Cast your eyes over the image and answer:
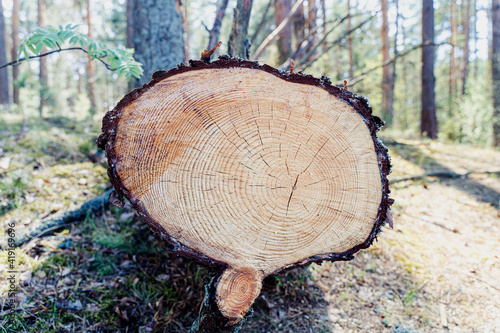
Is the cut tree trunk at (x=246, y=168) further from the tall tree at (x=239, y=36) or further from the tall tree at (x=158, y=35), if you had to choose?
the tall tree at (x=158, y=35)

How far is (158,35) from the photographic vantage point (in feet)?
8.79

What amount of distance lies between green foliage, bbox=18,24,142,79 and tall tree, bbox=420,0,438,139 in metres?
7.02

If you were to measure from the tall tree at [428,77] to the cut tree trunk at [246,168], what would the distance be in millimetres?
6729

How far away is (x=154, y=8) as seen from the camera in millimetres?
2674

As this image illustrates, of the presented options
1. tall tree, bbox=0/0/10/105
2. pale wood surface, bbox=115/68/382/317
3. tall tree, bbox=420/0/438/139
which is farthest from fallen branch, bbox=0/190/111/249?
tall tree, bbox=0/0/10/105

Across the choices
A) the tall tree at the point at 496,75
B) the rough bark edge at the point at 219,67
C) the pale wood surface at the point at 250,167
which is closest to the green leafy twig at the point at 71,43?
the rough bark edge at the point at 219,67

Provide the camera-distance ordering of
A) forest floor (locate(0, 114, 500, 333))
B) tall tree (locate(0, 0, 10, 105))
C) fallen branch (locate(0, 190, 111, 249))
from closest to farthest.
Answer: forest floor (locate(0, 114, 500, 333))
fallen branch (locate(0, 190, 111, 249))
tall tree (locate(0, 0, 10, 105))

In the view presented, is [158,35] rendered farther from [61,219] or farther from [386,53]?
[386,53]

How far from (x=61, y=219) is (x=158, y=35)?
1.83 meters

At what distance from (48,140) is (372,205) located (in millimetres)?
3821

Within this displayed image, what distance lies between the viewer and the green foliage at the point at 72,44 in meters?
1.71

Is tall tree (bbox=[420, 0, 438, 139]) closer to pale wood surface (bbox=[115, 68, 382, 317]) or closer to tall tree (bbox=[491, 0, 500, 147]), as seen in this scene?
tall tree (bbox=[491, 0, 500, 147])

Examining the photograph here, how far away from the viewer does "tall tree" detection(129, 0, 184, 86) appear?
105 inches

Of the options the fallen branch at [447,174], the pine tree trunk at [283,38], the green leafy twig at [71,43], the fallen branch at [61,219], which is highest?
the pine tree trunk at [283,38]
